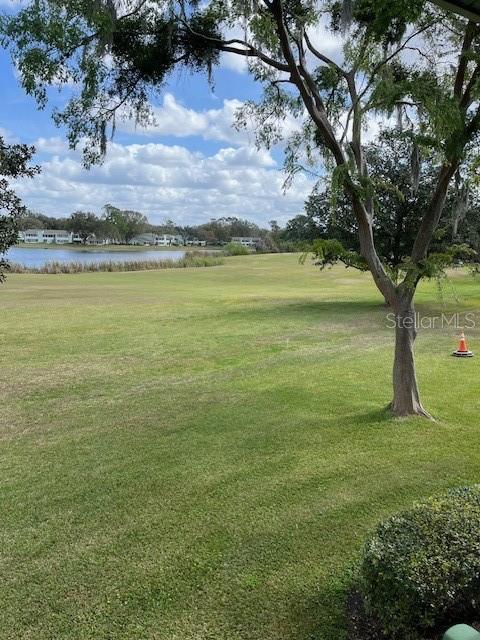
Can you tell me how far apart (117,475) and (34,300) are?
1682cm

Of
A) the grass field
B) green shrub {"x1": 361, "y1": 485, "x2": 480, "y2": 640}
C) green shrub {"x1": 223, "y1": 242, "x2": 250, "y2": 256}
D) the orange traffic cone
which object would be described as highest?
green shrub {"x1": 223, "y1": 242, "x2": 250, "y2": 256}

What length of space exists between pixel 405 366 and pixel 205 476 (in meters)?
2.71

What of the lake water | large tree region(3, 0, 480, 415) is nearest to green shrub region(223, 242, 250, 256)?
the lake water

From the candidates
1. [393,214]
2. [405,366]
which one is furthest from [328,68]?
[393,214]

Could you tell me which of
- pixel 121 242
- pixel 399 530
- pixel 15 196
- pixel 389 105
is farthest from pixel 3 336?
pixel 121 242

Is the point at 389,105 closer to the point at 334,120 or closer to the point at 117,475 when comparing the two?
the point at 334,120

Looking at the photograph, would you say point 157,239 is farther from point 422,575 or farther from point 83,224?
point 422,575

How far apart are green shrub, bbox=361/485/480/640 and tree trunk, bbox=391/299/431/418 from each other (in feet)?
12.0

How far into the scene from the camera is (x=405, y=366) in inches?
A: 236

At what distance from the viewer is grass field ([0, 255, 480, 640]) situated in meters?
2.86

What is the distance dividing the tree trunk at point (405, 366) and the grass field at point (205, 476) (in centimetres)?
25

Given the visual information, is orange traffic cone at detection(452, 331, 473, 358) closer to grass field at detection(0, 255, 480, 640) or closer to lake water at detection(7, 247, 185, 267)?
grass field at detection(0, 255, 480, 640)

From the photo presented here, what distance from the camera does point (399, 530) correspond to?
244 cm

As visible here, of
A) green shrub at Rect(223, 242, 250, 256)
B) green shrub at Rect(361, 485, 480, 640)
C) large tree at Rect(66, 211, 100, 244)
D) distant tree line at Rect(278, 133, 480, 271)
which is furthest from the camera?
large tree at Rect(66, 211, 100, 244)
